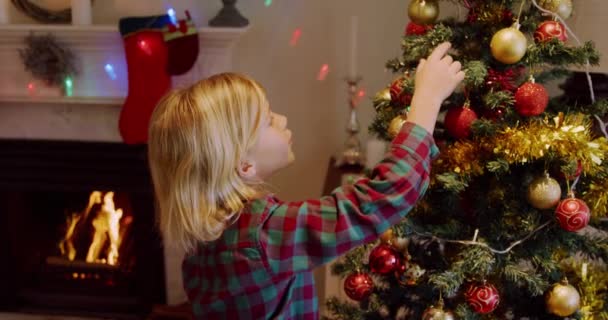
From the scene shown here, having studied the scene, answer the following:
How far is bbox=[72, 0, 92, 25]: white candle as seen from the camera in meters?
1.93

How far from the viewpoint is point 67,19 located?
2.02 metres

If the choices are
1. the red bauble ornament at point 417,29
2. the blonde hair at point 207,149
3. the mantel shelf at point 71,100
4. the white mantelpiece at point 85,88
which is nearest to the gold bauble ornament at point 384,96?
the red bauble ornament at point 417,29

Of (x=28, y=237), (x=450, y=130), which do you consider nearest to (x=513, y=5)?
(x=450, y=130)

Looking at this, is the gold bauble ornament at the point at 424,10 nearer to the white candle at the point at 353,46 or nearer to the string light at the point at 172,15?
the white candle at the point at 353,46

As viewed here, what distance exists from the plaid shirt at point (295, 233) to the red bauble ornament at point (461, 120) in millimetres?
226

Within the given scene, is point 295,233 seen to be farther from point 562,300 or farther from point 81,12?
point 81,12

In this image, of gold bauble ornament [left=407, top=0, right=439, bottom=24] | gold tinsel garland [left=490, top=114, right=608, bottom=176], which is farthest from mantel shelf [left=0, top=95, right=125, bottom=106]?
gold tinsel garland [left=490, top=114, right=608, bottom=176]

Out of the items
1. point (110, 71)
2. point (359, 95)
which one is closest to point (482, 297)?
point (359, 95)

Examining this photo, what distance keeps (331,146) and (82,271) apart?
46.9 inches

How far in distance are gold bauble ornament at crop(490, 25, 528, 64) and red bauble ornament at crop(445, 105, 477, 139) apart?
12 cm

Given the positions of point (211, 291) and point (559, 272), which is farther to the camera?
point (559, 272)

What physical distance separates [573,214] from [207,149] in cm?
67

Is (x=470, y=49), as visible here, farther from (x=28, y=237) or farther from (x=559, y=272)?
(x=28, y=237)

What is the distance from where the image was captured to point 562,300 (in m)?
1.13
